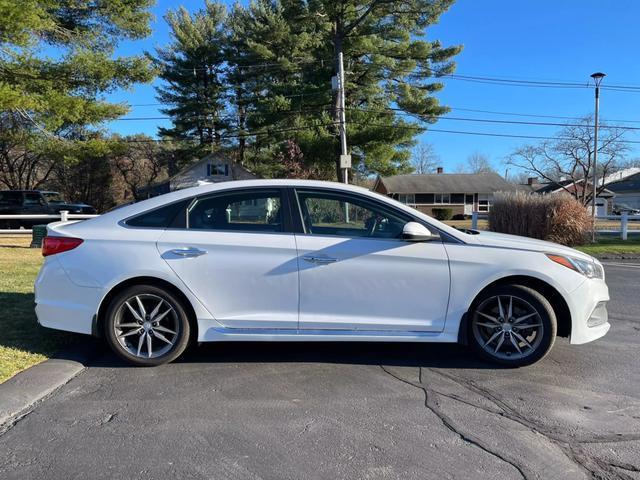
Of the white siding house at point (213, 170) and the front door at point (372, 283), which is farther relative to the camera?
the white siding house at point (213, 170)

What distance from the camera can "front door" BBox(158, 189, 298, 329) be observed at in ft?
14.2

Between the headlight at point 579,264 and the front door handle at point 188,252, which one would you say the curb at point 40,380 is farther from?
the headlight at point 579,264

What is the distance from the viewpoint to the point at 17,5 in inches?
459

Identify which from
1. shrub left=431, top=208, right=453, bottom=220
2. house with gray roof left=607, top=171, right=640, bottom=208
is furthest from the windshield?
house with gray roof left=607, top=171, right=640, bottom=208

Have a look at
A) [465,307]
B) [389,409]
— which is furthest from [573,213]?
[389,409]

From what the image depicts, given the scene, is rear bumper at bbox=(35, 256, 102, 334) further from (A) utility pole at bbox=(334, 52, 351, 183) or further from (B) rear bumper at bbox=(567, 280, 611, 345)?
(A) utility pole at bbox=(334, 52, 351, 183)

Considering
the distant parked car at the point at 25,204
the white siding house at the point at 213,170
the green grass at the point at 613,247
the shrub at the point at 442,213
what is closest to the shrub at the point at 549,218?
the green grass at the point at 613,247

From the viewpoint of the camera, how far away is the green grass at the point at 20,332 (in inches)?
174

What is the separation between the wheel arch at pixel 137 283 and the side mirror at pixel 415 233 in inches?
76.1

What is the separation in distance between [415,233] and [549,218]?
13717 mm

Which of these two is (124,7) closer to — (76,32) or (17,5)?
(76,32)

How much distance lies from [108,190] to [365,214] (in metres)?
40.9

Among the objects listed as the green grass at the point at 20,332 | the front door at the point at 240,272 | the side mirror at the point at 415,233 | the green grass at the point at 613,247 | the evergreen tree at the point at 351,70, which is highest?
the evergreen tree at the point at 351,70

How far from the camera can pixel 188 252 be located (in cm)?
433
